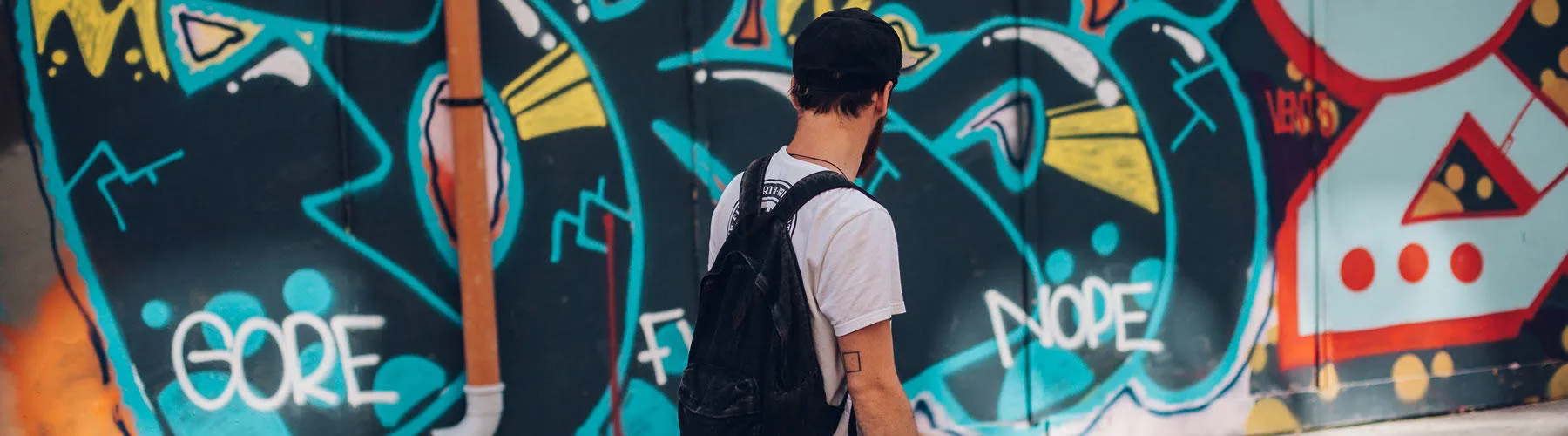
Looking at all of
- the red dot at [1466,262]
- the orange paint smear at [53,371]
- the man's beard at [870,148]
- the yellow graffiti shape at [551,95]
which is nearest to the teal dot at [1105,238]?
the red dot at [1466,262]

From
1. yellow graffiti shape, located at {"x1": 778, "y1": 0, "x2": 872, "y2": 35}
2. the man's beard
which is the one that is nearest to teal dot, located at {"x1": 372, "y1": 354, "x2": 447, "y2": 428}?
yellow graffiti shape, located at {"x1": 778, "y1": 0, "x2": 872, "y2": 35}

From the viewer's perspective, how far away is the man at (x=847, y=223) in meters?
1.99

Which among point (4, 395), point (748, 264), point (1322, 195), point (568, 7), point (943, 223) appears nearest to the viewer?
point (748, 264)

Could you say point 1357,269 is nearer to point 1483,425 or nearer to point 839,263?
point 1483,425

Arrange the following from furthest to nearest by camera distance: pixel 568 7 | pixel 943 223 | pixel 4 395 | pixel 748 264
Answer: pixel 943 223, pixel 568 7, pixel 4 395, pixel 748 264

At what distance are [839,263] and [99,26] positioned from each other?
3.16 meters

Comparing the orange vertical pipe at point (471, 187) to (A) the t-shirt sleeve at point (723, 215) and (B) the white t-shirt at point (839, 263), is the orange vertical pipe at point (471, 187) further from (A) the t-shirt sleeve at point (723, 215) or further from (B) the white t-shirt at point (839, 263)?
(B) the white t-shirt at point (839, 263)

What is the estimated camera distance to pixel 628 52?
4.50 meters

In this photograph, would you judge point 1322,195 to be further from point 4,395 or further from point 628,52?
point 4,395

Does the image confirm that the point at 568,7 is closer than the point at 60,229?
No

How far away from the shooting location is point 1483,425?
5.47 metres

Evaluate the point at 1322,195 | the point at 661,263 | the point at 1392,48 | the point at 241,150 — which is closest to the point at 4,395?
the point at 241,150

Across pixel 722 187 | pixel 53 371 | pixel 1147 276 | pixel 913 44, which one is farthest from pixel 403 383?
pixel 1147 276

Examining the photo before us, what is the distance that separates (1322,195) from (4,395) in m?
4.99
